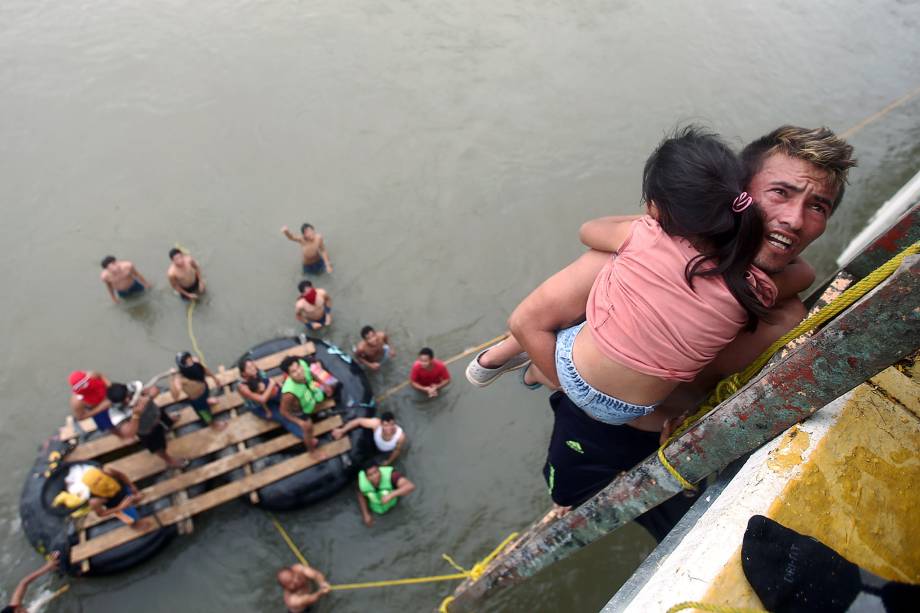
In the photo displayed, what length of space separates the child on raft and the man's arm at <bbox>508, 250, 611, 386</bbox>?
93mm

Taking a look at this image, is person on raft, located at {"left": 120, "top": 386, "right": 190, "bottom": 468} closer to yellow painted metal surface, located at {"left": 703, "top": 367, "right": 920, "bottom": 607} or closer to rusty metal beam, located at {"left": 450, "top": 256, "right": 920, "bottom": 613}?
rusty metal beam, located at {"left": 450, "top": 256, "right": 920, "bottom": 613}

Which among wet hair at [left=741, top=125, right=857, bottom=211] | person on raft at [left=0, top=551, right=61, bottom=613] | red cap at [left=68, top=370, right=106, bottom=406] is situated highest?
wet hair at [left=741, top=125, right=857, bottom=211]

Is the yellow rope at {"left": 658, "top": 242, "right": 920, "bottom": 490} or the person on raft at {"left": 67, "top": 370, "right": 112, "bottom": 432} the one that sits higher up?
the yellow rope at {"left": 658, "top": 242, "right": 920, "bottom": 490}

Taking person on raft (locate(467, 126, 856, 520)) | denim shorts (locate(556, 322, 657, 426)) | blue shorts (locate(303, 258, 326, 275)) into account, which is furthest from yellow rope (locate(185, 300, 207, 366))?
denim shorts (locate(556, 322, 657, 426))

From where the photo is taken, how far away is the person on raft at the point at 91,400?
5.71m

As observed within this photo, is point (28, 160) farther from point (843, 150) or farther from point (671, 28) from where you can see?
point (671, 28)

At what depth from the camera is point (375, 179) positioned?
29.7 feet

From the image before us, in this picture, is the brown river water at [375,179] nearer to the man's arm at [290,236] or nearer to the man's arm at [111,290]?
the man's arm at [111,290]

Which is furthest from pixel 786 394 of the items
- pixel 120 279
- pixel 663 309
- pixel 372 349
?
pixel 120 279

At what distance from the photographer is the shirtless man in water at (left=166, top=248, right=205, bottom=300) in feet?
23.5

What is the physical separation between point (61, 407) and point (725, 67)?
13.2m

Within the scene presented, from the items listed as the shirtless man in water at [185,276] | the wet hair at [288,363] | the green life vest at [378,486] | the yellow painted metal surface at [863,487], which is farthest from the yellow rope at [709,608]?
the shirtless man in water at [185,276]

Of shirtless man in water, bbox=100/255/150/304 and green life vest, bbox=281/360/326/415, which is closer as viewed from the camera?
green life vest, bbox=281/360/326/415

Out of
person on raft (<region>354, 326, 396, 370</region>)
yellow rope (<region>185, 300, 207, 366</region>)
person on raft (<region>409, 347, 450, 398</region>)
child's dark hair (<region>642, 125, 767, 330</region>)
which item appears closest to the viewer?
child's dark hair (<region>642, 125, 767, 330</region>)
